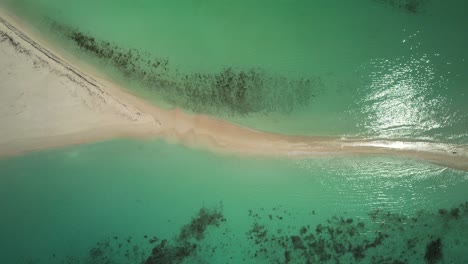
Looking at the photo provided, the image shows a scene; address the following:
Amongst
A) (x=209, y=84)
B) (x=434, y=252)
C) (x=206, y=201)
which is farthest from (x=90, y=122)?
(x=434, y=252)

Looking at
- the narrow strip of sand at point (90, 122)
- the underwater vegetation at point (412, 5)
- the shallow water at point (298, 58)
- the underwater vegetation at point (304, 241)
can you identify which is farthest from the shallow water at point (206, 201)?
the underwater vegetation at point (412, 5)

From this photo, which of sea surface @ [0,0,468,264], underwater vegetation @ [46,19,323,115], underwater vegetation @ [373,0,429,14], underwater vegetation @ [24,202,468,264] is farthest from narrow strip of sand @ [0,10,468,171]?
underwater vegetation @ [373,0,429,14]

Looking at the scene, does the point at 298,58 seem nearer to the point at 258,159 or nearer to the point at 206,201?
the point at 258,159

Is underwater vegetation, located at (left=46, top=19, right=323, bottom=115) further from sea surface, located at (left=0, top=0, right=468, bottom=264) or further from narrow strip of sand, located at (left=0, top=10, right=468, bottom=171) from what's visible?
narrow strip of sand, located at (left=0, top=10, right=468, bottom=171)

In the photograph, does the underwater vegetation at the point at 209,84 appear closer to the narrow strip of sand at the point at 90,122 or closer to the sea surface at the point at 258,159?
the sea surface at the point at 258,159

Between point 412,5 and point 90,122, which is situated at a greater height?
point 412,5

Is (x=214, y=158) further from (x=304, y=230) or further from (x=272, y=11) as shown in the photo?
(x=272, y=11)
